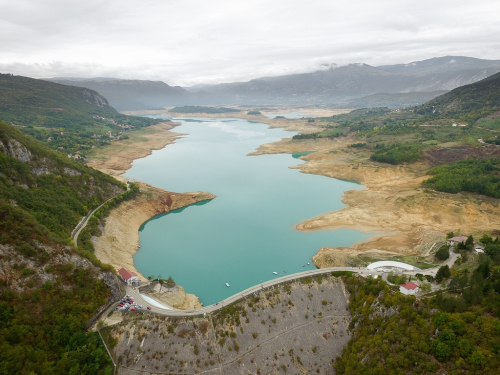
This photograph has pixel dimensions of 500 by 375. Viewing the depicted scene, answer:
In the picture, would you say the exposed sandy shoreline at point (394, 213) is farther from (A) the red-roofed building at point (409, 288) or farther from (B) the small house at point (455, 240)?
(A) the red-roofed building at point (409, 288)

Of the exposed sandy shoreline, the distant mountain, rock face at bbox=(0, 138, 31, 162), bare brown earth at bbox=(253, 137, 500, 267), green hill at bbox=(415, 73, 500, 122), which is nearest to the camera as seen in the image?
rock face at bbox=(0, 138, 31, 162)

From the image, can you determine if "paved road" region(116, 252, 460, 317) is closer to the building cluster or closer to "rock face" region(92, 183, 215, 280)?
the building cluster

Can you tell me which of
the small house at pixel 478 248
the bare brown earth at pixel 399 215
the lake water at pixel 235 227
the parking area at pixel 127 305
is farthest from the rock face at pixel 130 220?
the small house at pixel 478 248

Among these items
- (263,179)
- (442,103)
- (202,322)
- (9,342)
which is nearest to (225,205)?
(263,179)

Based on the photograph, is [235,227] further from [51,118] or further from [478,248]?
[51,118]

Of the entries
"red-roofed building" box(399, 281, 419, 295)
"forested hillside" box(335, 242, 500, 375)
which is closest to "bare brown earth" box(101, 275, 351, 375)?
"forested hillside" box(335, 242, 500, 375)

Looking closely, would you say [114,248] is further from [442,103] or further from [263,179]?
[442,103]
